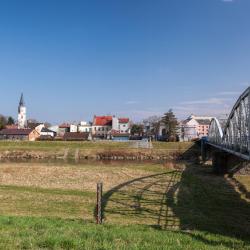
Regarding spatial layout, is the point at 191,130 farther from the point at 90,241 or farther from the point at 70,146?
the point at 90,241

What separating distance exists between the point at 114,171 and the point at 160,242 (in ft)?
115

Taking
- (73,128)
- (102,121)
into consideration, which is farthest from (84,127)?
(102,121)

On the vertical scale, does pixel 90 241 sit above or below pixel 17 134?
below

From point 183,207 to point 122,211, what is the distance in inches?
169

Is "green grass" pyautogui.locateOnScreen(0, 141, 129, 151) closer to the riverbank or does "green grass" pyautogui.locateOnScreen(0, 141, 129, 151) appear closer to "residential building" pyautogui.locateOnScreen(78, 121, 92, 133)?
the riverbank

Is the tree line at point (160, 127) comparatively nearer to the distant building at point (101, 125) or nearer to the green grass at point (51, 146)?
the distant building at point (101, 125)

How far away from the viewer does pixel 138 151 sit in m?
78.4

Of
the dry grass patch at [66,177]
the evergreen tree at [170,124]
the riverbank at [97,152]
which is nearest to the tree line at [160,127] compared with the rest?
the evergreen tree at [170,124]

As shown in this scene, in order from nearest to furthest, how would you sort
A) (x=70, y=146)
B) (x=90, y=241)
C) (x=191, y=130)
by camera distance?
(x=90, y=241)
(x=70, y=146)
(x=191, y=130)

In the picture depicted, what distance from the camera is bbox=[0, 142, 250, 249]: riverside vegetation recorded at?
9.25 metres

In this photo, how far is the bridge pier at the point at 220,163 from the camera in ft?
160

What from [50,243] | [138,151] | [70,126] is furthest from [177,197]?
[70,126]

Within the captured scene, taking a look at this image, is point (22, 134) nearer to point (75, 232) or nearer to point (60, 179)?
point (60, 179)

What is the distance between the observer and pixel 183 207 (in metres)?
24.2
